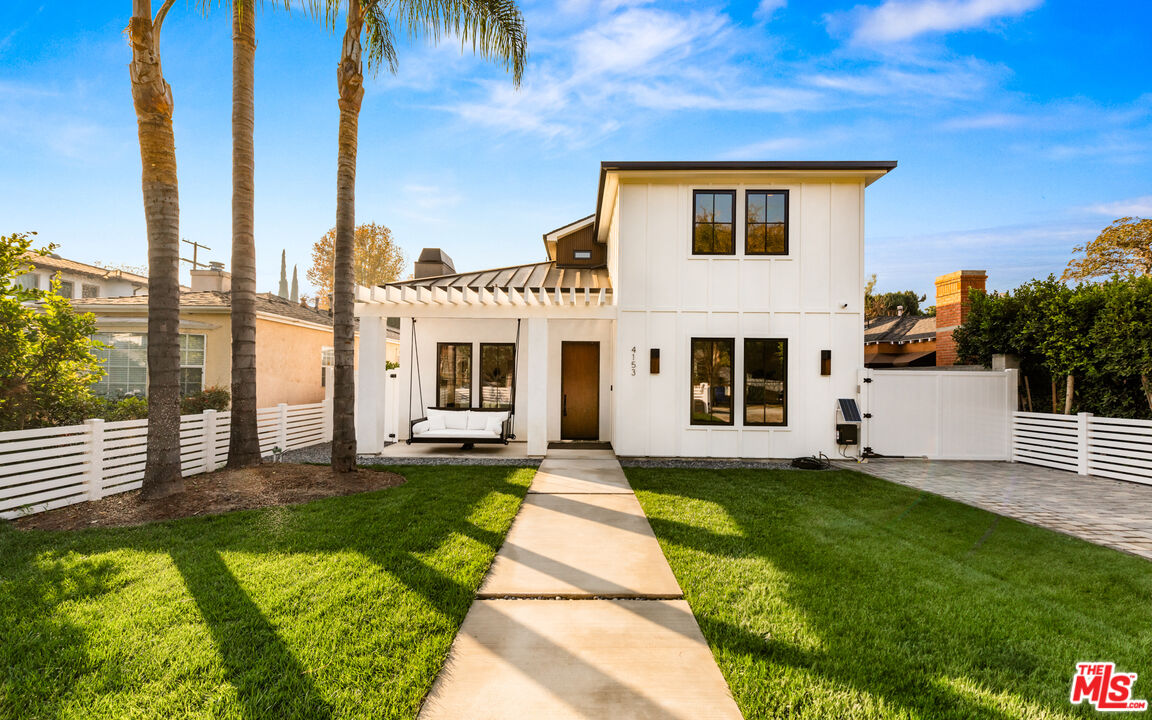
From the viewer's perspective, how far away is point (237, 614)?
10.6 ft

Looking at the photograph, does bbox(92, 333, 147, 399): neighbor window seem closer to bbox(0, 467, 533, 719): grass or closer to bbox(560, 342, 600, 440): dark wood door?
bbox(0, 467, 533, 719): grass

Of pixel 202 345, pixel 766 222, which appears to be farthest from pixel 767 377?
pixel 202 345

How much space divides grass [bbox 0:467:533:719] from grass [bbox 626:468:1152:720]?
1.78 meters

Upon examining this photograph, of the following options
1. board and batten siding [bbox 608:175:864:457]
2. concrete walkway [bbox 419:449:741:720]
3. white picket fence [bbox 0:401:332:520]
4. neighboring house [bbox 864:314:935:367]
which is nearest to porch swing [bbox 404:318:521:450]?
board and batten siding [bbox 608:175:864:457]

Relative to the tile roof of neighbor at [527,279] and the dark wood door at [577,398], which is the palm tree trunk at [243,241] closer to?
the tile roof of neighbor at [527,279]

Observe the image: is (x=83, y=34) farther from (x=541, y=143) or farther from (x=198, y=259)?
(x=198, y=259)

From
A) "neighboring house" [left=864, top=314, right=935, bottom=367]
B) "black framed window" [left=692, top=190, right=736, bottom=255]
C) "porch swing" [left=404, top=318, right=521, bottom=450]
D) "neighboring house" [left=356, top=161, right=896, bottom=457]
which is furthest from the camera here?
"neighboring house" [left=864, top=314, right=935, bottom=367]

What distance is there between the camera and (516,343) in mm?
11477

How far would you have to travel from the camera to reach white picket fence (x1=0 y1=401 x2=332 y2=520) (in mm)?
5465

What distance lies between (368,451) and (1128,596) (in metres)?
10.0

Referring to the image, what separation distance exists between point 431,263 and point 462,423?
24.3ft

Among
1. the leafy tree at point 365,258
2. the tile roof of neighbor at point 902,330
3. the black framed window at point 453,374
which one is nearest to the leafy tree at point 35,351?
the black framed window at point 453,374

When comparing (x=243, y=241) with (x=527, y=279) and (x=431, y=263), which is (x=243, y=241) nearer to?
(x=527, y=279)

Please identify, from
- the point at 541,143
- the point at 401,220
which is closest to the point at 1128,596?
the point at 541,143
